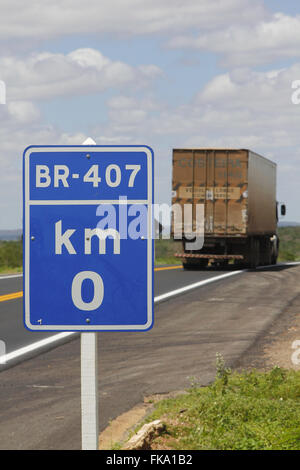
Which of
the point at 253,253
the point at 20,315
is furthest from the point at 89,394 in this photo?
the point at 253,253

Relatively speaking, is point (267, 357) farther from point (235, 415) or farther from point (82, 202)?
point (82, 202)

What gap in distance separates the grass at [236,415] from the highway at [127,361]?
2.45ft

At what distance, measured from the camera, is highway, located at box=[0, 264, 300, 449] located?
8245 mm

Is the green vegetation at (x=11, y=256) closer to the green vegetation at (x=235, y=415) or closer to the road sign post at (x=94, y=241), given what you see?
the green vegetation at (x=235, y=415)

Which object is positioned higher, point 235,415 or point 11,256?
point 235,415

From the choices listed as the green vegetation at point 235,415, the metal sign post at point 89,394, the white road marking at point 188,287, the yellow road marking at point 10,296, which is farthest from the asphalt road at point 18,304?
the metal sign post at point 89,394

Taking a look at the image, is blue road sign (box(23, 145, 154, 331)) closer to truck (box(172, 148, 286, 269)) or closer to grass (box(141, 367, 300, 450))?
grass (box(141, 367, 300, 450))

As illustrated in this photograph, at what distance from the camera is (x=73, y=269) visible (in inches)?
168

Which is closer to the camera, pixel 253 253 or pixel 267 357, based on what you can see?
pixel 267 357

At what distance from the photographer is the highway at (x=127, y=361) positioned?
825 centimetres

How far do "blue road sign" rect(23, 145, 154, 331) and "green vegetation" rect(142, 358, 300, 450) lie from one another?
2791 millimetres

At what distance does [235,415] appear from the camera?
765 cm

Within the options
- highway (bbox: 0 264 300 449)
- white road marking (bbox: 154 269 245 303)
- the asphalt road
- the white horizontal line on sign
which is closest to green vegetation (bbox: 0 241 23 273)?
the asphalt road

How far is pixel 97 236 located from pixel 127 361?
7786 mm
